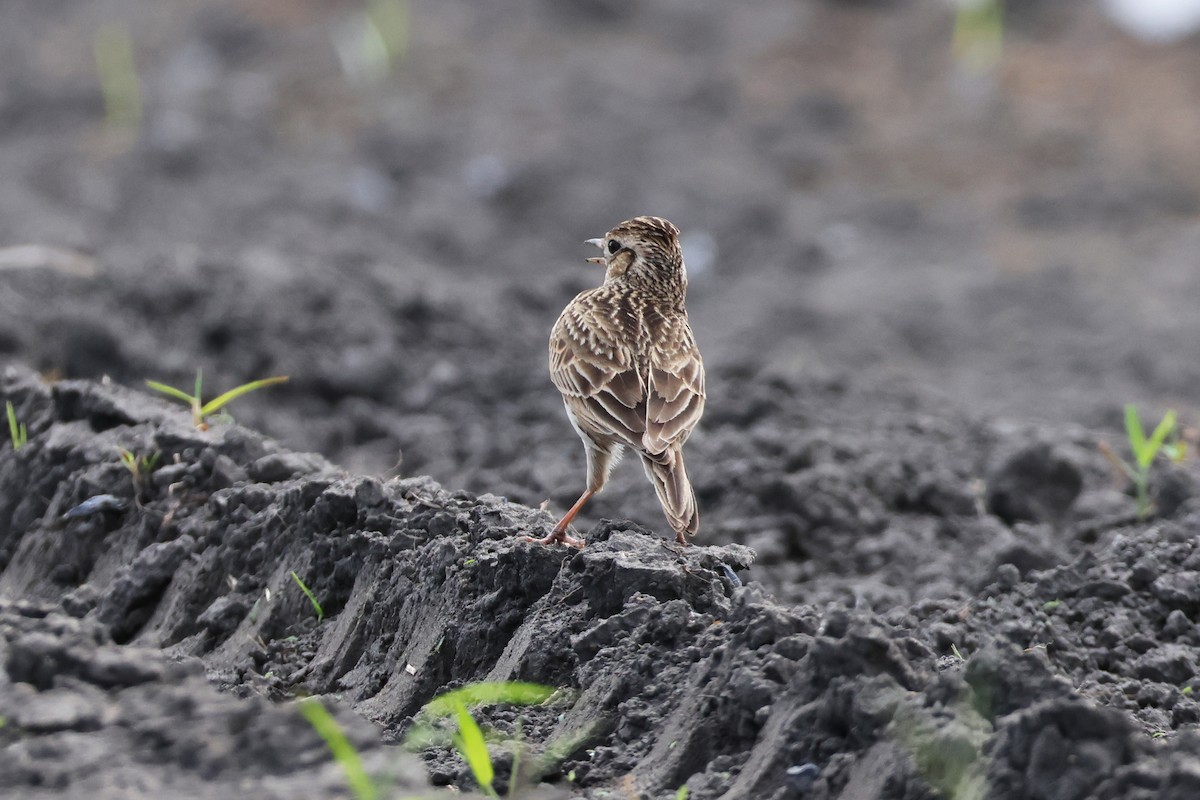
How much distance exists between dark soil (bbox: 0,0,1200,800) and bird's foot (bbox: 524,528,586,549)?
0.05 m

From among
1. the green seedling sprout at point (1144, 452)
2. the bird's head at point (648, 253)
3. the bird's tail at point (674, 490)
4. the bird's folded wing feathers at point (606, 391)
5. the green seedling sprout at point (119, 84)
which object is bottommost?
the bird's tail at point (674, 490)

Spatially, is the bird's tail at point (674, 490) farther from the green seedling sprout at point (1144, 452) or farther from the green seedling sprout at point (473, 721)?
the green seedling sprout at point (1144, 452)

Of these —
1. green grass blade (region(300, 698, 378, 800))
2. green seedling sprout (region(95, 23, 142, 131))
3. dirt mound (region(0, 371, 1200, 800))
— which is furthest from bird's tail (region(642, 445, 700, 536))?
green seedling sprout (region(95, 23, 142, 131))

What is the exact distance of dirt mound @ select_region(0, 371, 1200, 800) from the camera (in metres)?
3.26

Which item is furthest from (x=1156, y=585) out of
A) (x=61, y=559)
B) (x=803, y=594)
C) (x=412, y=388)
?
(x=412, y=388)

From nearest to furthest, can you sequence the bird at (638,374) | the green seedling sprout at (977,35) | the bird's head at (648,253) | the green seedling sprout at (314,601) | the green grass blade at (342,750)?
the green grass blade at (342,750), the green seedling sprout at (314,601), the bird at (638,374), the bird's head at (648,253), the green seedling sprout at (977,35)

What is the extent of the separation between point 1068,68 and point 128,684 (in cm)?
1300

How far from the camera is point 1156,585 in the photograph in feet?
16.6

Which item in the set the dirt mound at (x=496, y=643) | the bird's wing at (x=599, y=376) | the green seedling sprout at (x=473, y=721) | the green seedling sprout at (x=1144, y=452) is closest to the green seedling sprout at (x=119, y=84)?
the dirt mound at (x=496, y=643)

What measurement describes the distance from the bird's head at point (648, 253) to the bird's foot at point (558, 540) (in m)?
1.81

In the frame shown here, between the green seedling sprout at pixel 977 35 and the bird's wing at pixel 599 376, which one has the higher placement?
the green seedling sprout at pixel 977 35

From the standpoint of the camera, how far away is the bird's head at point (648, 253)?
6098mm

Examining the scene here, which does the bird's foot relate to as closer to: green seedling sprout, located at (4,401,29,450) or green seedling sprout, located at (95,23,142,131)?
green seedling sprout, located at (4,401,29,450)

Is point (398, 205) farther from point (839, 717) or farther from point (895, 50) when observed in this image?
point (839, 717)
